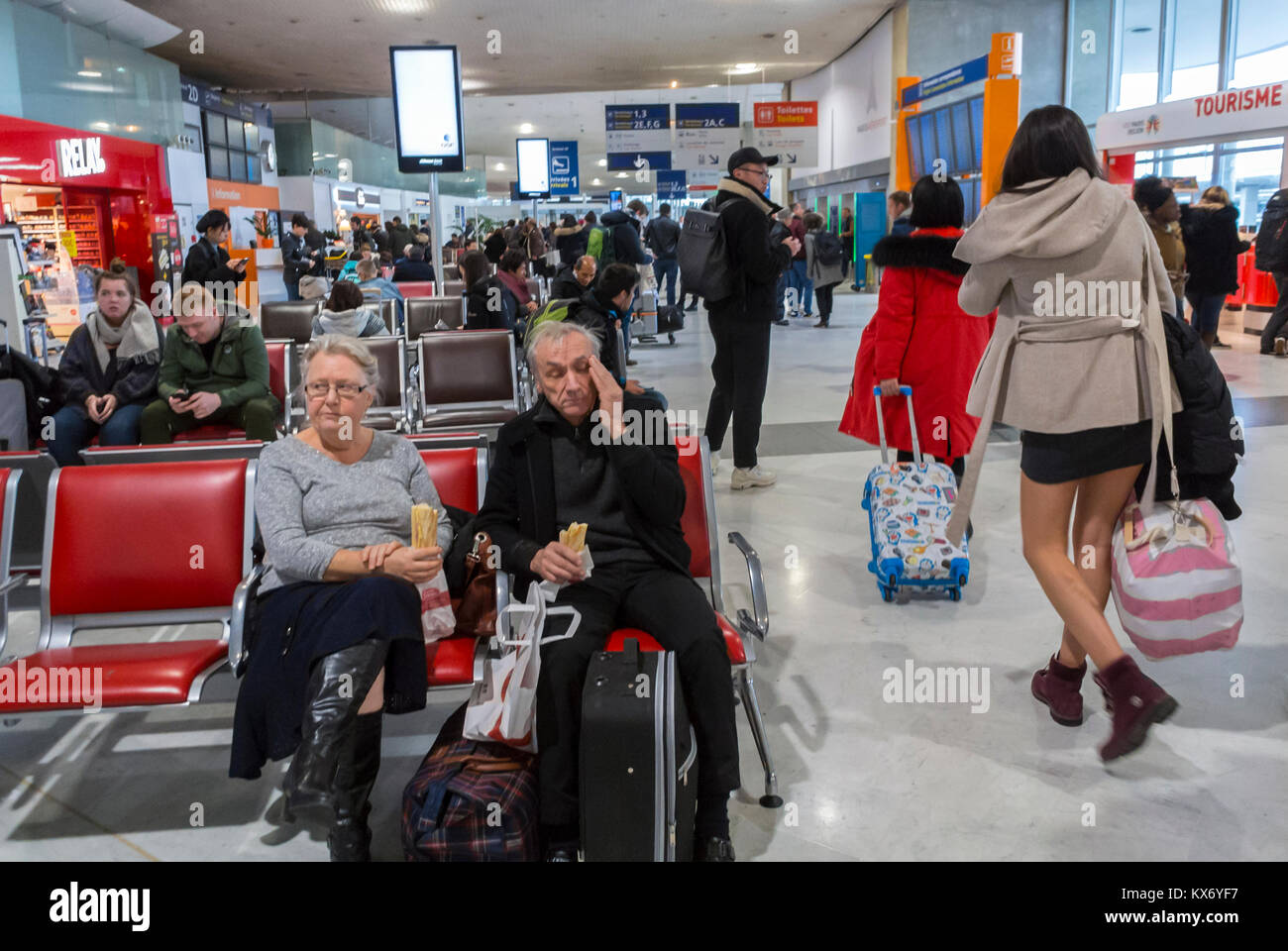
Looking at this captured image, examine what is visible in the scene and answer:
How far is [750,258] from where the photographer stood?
17.3ft

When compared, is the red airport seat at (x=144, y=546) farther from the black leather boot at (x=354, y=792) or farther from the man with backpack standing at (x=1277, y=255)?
the man with backpack standing at (x=1277, y=255)

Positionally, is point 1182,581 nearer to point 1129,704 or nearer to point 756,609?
point 1129,704

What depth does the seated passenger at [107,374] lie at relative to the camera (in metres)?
4.75

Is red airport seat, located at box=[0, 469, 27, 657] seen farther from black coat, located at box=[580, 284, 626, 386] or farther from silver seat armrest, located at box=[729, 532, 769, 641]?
black coat, located at box=[580, 284, 626, 386]

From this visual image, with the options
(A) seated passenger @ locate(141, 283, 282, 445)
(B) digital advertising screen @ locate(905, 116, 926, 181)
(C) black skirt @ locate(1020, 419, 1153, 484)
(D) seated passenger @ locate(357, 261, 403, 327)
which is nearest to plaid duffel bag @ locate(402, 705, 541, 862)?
(C) black skirt @ locate(1020, 419, 1153, 484)

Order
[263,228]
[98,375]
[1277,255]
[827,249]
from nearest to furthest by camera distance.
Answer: [98,375] → [1277,255] → [827,249] → [263,228]

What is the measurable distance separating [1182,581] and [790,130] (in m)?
18.6

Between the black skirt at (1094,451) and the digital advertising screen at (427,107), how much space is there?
5.67 metres

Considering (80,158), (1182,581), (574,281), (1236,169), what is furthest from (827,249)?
(1182,581)

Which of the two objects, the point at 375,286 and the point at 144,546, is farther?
the point at 375,286

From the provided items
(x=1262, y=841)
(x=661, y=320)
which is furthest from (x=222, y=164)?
(x=1262, y=841)

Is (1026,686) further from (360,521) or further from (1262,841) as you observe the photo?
(360,521)

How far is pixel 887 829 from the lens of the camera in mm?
2459

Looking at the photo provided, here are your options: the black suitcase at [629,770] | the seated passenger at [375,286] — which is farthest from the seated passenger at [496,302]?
the black suitcase at [629,770]
